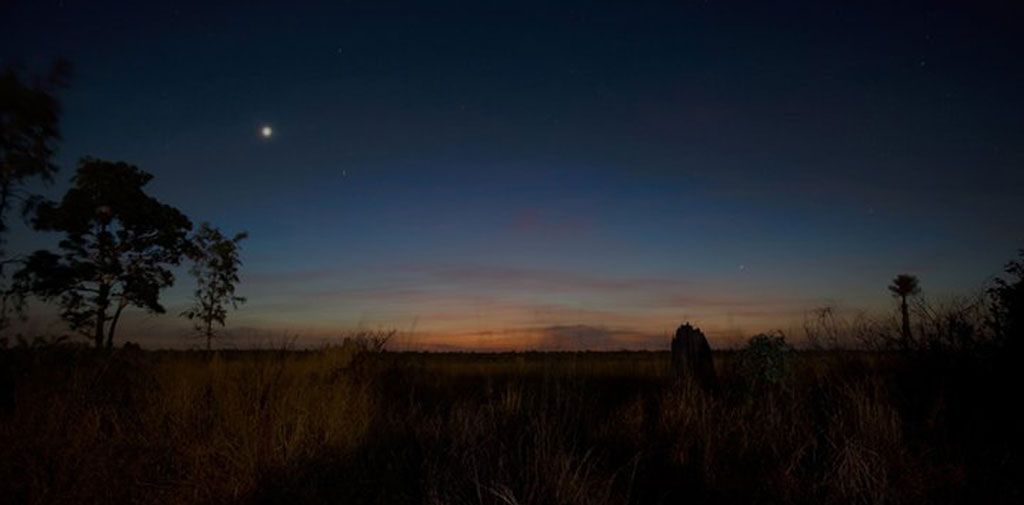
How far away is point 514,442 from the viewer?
6.57m

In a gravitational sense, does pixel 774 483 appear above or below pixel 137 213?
below

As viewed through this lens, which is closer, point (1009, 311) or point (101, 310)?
point (1009, 311)

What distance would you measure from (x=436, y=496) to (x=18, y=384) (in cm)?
803

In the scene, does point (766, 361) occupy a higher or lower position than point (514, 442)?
higher

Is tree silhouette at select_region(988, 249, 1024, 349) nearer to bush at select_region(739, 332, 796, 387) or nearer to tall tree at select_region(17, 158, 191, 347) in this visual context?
bush at select_region(739, 332, 796, 387)

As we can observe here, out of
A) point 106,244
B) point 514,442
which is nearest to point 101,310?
point 106,244

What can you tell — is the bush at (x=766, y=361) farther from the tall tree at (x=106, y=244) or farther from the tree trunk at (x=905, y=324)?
the tall tree at (x=106, y=244)

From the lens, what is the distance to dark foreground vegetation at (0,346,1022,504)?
5.41m

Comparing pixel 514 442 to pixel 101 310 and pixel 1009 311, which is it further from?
pixel 101 310

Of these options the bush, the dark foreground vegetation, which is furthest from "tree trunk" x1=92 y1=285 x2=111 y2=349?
the bush

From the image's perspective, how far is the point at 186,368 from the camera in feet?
38.7

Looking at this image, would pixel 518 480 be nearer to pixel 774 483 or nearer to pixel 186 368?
pixel 774 483

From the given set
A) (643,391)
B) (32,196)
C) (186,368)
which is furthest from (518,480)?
(32,196)

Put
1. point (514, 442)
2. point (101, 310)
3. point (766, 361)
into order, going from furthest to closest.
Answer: point (101, 310) → point (766, 361) → point (514, 442)
